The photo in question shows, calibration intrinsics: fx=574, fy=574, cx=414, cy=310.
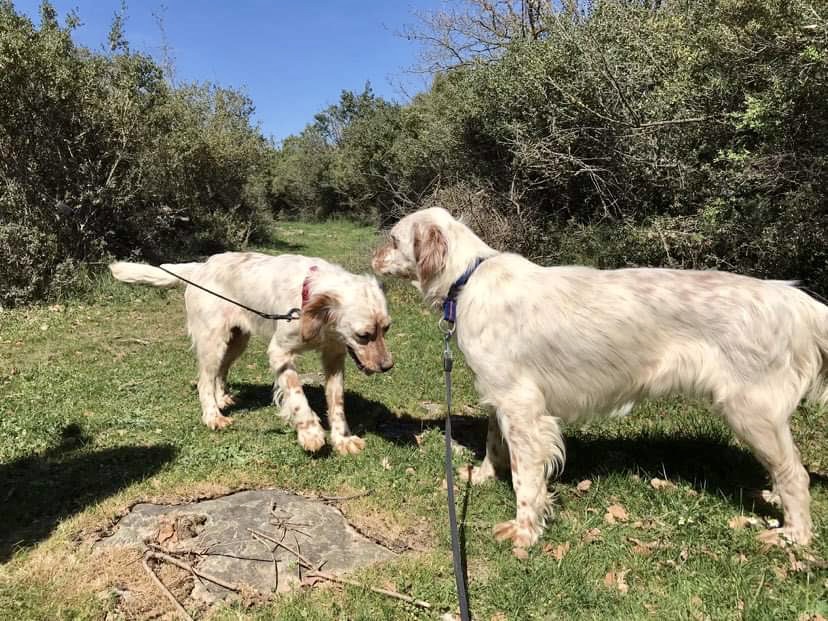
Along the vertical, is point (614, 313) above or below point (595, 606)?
above

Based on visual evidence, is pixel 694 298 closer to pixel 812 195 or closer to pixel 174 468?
pixel 174 468

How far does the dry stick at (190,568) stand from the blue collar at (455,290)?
216cm

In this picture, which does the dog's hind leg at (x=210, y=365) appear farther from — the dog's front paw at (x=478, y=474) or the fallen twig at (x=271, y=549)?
the dog's front paw at (x=478, y=474)

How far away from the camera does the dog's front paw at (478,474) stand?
4492 millimetres

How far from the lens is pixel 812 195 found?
6.82 m

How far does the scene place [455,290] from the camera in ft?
13.7

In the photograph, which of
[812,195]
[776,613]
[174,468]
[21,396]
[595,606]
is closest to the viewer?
[776,613]

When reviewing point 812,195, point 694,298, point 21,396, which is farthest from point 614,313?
point 21,396

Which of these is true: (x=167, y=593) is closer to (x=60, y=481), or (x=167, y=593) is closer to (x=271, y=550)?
(x=271, y=550)

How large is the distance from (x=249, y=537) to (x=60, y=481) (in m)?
1.82

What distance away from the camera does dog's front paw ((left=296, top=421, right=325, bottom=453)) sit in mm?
4730

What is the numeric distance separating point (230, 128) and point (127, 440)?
16825 mm

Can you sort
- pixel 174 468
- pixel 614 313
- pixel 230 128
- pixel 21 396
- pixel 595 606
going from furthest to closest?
pixel 230 128
pixel 21 396
pixel 174 468
pixel 614 313
pixel 595 606

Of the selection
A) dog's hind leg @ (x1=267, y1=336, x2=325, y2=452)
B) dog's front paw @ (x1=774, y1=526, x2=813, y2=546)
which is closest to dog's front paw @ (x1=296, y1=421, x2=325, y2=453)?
dog's hind leg @ (x1=267, y1=336, x2=325, y2=452)
